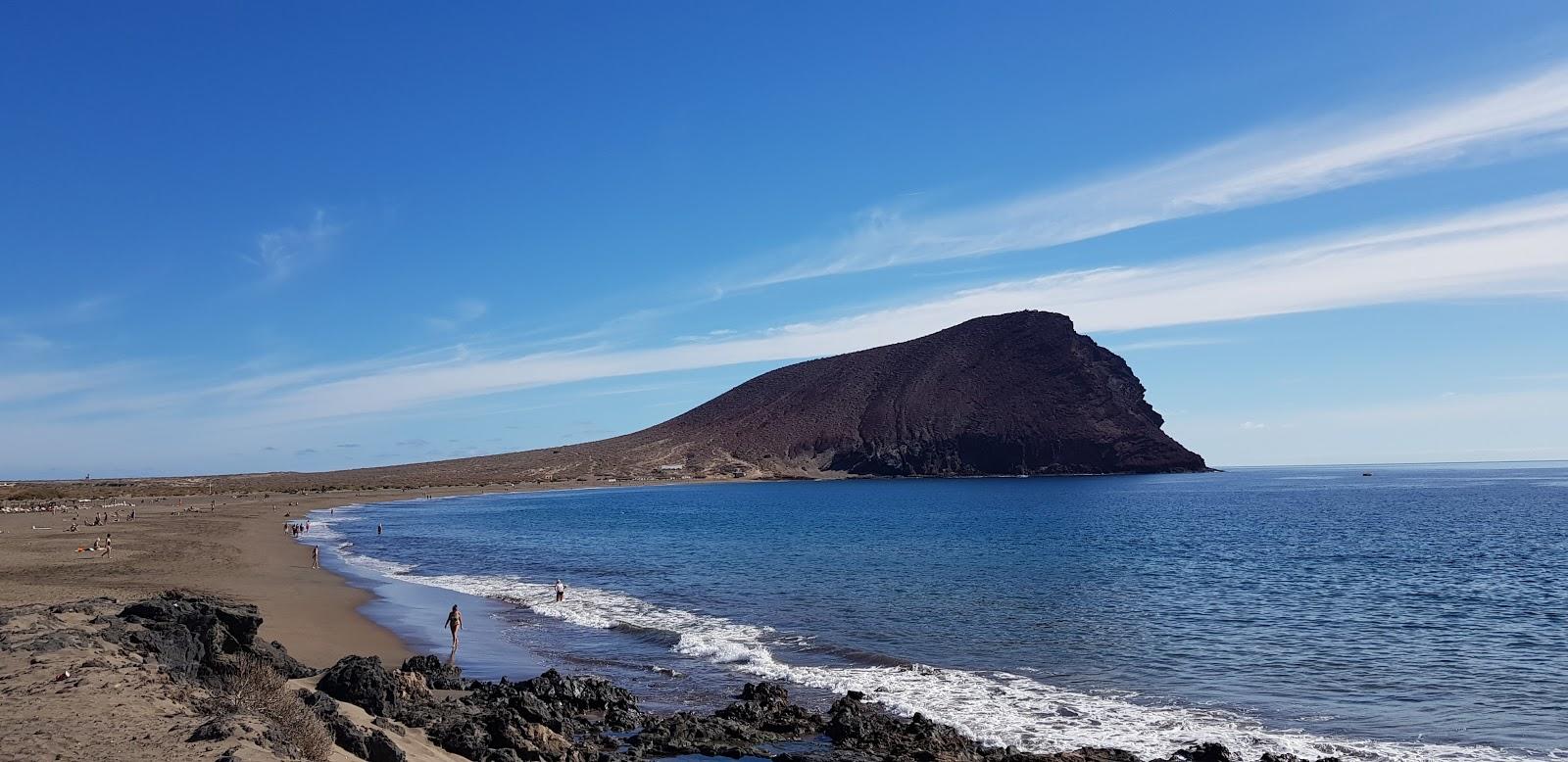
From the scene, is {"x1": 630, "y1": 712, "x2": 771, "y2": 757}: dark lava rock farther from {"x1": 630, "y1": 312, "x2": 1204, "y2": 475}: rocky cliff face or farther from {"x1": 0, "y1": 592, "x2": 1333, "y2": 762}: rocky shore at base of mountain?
{"x1": 630, "y1": 312, "x2": 1204, "y2": 475}: rocky cliff face

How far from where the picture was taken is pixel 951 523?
226ft

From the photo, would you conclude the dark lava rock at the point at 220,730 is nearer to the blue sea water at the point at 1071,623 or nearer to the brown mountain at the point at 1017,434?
the blue sea water at the point at 1071,623

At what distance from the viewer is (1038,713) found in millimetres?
16438

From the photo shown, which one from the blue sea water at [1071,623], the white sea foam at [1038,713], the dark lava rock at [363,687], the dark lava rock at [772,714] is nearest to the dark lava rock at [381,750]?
the dark lava rock at [363,687]

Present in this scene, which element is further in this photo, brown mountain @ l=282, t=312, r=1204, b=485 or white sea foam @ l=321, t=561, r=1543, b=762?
brown mountain @ l=282, t=312, r=1204, b=485

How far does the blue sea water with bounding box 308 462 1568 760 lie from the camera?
16.3 meters

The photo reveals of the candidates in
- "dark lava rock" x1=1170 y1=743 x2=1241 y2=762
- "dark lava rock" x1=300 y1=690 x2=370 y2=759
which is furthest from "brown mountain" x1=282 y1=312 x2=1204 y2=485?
"dark lava rock" x1=300 y1=690 x2=370 y2=759

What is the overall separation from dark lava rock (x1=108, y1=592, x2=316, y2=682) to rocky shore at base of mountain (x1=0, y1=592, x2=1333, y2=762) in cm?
2

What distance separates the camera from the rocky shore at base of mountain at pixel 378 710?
984 centimetres

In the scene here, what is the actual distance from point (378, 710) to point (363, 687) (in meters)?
0.56

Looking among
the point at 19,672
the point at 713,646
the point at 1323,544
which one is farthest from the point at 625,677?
the point at 1323,544

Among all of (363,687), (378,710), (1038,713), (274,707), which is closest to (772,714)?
(1038,713)

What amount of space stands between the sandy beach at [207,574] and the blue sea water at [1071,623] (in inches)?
70.5

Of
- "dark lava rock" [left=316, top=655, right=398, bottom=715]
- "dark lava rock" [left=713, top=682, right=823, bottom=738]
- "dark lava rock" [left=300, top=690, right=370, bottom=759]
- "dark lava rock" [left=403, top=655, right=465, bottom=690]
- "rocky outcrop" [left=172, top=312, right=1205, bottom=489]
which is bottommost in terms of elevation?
"dark lava rock" [left=713, top=682, right=823, bottom=738]
